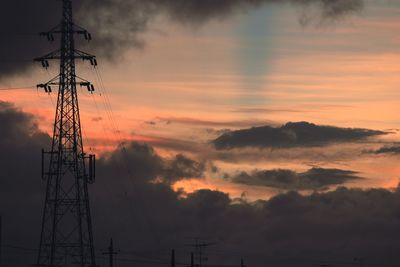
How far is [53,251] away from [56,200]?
5.54 meters

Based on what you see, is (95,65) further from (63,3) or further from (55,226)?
(55,226)

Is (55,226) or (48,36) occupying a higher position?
(48,36)

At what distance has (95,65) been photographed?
444ft

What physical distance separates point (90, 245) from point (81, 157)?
9.71 meters

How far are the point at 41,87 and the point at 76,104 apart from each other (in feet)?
19.0

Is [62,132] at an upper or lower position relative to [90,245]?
upper

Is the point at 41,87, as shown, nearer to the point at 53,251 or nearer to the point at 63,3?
the point at 63,3

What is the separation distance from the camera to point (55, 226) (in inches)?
5157


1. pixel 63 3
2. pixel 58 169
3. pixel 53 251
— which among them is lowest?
pixel 53 251

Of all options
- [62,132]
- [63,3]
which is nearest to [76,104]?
[62,132]

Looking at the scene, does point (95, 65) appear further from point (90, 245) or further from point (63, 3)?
point (90, 245)

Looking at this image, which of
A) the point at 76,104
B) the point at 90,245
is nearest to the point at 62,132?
the point at 76,104

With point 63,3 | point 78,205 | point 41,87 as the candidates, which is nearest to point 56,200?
point 78,205

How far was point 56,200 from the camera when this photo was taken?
437 ft
